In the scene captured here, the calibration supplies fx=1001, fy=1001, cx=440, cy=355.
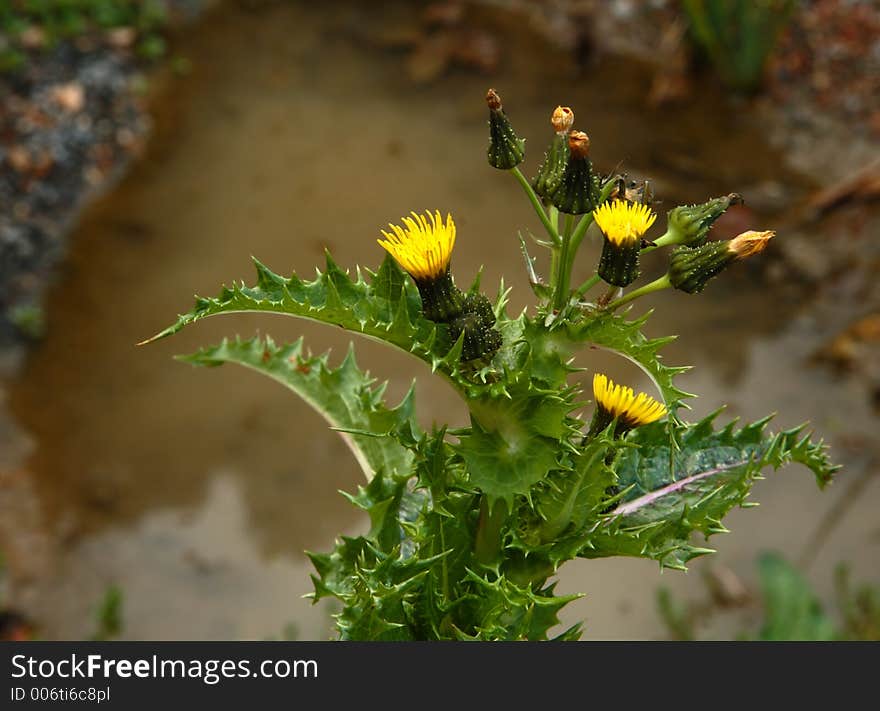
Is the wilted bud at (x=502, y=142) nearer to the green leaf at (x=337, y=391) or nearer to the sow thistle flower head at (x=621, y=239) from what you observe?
the sow thistle flower head at (x=621, y=239)

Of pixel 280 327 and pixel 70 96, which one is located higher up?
pixel 70 96

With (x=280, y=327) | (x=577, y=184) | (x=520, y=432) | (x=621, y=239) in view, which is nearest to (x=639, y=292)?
(x=621, y=239)

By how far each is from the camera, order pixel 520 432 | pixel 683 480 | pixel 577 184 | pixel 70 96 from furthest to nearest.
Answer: pixel 70 96 → pixel 683 480 → pixel 520 432 → pixel 577 184

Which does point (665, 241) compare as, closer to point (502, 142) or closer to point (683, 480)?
point (502, 142)

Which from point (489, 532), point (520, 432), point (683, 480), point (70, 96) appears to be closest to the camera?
point (520, 432)

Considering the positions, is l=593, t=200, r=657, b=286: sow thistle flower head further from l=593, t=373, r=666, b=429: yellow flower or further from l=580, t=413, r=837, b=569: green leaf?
l=580, t=413, r=837, b=569: green leaf

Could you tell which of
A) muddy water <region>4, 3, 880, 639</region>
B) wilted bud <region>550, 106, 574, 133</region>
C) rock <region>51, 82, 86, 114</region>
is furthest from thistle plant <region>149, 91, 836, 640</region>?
rock <region>51, 82, 86, 114</region>

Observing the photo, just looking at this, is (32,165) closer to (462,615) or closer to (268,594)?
(268,594)

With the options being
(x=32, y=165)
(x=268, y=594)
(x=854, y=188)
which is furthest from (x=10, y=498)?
(x=854, y=188)
